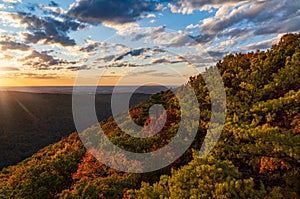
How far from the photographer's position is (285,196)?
40.8 ft

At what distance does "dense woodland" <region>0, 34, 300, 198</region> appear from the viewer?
1172 cm

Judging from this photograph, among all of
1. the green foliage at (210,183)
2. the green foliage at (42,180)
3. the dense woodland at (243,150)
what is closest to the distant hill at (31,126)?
the green foliage at (42,180)

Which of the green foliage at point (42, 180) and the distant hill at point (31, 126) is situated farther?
the distant hill at point (31, 126)

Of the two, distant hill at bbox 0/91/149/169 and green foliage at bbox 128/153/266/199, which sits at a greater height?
green foliage at bbox 128/153/266/199

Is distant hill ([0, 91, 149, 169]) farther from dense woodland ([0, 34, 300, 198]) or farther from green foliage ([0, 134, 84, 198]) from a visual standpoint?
dense woodland ([0, 34, 300, 198])

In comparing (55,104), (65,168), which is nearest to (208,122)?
(65,168)

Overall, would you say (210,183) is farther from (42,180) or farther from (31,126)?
(31,126)

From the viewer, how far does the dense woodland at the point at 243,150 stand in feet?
38.4

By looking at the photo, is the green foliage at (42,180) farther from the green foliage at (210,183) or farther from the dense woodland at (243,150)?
the green foliage at (210,183)

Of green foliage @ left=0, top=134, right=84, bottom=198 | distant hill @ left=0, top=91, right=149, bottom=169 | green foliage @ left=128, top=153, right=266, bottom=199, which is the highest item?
green foliage @ left=128, top=153, right=266, bottom=199

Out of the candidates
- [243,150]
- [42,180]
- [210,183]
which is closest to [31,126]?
[42,180]

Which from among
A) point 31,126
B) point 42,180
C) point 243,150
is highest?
point 243,150

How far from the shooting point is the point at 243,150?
13852 millimetres

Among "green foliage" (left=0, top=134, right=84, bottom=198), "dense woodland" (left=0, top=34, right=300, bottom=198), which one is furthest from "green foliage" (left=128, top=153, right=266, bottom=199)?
"green foliage" (left=0, top=134, right=84, bottom=198)
